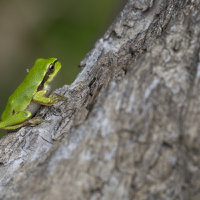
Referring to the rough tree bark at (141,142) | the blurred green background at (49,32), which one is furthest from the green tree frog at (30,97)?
the blurred green background at (49,32)

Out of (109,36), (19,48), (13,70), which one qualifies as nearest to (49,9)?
(19,48)

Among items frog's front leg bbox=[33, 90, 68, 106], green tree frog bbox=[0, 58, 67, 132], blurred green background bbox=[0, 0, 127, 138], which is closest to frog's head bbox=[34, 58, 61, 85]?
green tree frog bbox=[0, 58, 67, 132]

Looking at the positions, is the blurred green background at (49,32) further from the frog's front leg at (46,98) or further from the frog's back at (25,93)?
the frog's front leg at (46,98)

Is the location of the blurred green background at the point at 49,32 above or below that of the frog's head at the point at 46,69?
above

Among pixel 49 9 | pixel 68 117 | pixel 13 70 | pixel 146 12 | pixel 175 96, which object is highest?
pixel 49 9

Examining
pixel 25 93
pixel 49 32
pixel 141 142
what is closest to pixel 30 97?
pixel 25 93

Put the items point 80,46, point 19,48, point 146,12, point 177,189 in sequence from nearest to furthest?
point 177,189
point 146,12
point 80,46
point 19,48

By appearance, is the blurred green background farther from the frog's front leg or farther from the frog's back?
the frog's front leg

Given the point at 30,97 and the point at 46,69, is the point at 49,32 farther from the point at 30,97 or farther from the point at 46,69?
the point at 30,97

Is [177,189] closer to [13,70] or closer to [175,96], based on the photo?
[175,96]
